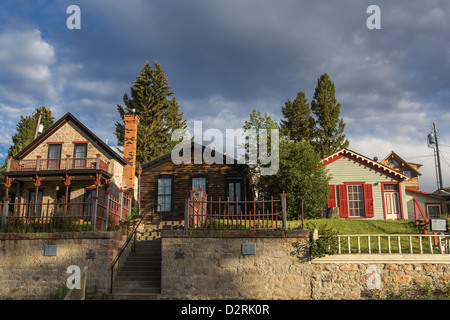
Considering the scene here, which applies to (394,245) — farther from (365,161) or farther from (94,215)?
(94,215)

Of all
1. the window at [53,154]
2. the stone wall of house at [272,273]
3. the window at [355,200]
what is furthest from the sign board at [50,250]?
the window at [355,200]

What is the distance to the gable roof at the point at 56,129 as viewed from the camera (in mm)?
23625

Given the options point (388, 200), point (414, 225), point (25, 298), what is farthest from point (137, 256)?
point (388, 200)

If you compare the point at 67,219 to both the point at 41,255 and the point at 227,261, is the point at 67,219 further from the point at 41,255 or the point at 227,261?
the point at 227,261

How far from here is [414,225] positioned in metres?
15.1

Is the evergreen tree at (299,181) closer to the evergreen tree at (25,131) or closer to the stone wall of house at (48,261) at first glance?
the stone wall of house at (48,261)

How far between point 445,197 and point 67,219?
25.0 metres

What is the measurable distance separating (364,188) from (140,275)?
13449 mm

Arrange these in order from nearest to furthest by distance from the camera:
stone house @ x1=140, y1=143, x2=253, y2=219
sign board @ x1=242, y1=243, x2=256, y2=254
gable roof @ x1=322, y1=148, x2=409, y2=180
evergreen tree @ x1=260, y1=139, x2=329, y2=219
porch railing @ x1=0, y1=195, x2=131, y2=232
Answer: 1. sign board @ x1=242, y1=243, x2=256, y2=254
2. porch railing @ x1=0, y1=195, x2=131, y2=232
3. evergreen tree @ x1=260, y1=139, x2=329, y2=219
4. gable roof @ x1=322, y1=148, x2=409, y2=180
5. stone house @ x1=140, y1=143, x2=253, y2=219

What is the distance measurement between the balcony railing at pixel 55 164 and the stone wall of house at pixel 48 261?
10.4 metres

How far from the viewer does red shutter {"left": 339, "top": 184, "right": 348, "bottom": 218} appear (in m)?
20.1

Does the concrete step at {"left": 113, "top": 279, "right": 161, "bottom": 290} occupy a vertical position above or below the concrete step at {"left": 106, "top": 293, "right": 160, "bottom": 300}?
above

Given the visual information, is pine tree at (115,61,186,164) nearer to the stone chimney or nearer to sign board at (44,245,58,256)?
the stone chimney

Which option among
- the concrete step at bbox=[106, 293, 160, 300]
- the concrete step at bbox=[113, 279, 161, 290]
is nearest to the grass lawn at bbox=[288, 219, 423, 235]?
the concrete step at bbox=[113, 279, 161, 290]
